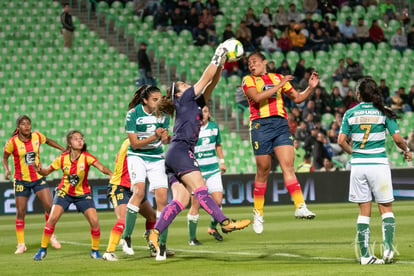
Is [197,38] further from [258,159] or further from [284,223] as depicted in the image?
[258,159]

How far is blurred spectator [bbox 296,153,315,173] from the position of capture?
2452cm

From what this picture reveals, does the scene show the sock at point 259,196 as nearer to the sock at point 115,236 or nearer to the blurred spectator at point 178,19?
the sock at point 115,236

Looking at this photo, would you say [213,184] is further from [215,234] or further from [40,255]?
[40,255]

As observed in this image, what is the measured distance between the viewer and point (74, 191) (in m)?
11.9

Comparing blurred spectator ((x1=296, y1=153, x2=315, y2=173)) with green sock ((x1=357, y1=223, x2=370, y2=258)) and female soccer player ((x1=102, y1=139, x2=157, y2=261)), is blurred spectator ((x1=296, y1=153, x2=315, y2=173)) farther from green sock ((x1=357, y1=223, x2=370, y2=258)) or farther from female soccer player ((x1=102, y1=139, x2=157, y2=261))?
green sock ((x1=357, y1=223, x2=370, y2=258))

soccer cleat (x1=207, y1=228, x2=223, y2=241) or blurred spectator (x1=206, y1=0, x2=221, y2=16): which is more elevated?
blurred spectator (x1=206, y1=0, x2=221, y2=16)

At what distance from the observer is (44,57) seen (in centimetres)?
2959

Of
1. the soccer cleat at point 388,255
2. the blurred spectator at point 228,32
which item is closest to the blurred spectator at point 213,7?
the blurred spectator at point 228,32

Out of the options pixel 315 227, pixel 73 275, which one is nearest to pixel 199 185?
pixel 73 275

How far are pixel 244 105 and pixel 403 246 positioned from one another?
54.3ft

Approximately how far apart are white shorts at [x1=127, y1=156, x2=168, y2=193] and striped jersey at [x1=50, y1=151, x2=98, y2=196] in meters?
0.58

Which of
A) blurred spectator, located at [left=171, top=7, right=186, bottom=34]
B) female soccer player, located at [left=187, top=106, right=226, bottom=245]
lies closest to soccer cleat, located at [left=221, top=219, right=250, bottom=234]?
female soccer player, located at [left=187, top=106, right=226, bottom=245]

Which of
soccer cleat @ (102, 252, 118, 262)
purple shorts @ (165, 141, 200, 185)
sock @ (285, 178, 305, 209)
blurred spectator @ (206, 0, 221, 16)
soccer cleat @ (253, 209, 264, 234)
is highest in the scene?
blurred spectator @ (206, 0, 221, 16)

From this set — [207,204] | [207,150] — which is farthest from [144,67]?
[207,204]
